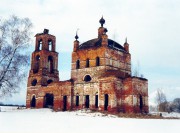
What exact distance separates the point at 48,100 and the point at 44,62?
16.2 feet

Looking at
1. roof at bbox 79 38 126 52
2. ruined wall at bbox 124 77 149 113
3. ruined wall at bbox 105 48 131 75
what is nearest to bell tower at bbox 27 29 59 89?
roof at bbox 79 38 126 52

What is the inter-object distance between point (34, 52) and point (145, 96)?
15.9m

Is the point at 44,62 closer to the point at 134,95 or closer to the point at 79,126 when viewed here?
the point at 134,95

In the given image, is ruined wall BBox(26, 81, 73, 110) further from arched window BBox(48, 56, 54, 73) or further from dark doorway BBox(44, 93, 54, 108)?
arched window BBox(48, 56, 54, 73)

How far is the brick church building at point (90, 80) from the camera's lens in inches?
1085

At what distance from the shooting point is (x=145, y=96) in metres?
29.2

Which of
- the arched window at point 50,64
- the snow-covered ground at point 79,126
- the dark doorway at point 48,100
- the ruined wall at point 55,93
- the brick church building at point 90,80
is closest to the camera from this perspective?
the snow-covered ground at point 79,126

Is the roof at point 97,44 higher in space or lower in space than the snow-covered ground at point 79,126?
higher

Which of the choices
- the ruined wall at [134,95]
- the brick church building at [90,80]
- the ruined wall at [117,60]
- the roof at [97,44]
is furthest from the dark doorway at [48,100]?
the ruined wall at [134,95]

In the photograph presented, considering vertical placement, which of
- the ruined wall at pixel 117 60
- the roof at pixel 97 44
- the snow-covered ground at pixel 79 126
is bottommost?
the snow-covered ground at pixel 79 126

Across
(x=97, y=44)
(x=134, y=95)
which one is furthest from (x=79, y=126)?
(x=97, y=44)

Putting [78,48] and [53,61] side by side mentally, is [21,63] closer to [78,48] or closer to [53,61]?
[78,48]

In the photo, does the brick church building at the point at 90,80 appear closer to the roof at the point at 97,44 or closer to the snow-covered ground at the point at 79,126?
the roof at the point at 97,44

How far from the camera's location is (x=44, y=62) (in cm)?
3475
